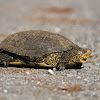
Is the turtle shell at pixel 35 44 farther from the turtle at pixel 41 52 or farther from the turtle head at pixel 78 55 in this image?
the turtle head at pixel 78 55

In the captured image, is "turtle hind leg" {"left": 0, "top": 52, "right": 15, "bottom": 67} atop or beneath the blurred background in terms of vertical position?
beneath

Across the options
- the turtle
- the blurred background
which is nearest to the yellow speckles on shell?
the turtle

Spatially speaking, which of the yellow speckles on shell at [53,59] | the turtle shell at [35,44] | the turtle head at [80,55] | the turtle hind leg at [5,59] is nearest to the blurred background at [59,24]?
the turtle head at [80,55]

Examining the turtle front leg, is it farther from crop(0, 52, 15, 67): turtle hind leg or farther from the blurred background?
the blurred background

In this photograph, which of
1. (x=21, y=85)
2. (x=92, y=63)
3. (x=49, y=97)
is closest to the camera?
(x=49, y=97)

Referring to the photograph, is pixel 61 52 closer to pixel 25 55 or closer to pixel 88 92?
pixel 25 55

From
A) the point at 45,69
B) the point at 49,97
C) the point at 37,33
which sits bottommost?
the point at 49,97

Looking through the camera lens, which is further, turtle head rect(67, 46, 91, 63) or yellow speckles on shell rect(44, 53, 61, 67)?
turtle head rect(67, 46, 91, 63)

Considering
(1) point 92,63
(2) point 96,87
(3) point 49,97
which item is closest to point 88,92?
(2) point 96,87
